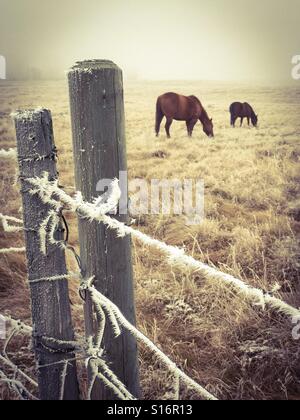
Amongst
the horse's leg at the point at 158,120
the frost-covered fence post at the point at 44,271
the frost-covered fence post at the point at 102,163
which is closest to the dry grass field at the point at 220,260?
the horse's leg at the point at 158,120

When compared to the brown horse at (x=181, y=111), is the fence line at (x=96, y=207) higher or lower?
lower

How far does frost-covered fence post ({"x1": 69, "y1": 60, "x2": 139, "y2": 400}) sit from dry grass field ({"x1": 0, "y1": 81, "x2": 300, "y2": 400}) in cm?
102

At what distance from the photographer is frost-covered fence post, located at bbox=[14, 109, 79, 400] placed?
1026mm

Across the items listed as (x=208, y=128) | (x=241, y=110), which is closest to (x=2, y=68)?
(x=208, y=128)

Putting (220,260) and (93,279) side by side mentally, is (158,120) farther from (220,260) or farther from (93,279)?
(93,279)

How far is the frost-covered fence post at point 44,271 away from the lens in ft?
3.37

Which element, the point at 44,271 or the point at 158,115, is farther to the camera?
the point at 158,115

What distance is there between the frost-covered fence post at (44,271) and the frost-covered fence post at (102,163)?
74mm

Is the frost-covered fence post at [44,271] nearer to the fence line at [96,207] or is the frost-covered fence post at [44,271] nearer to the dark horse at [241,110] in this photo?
the fence line at [96,207]

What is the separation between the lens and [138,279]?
10.1ft

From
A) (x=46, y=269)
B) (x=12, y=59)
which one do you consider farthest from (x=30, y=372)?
(x=12, y=59)

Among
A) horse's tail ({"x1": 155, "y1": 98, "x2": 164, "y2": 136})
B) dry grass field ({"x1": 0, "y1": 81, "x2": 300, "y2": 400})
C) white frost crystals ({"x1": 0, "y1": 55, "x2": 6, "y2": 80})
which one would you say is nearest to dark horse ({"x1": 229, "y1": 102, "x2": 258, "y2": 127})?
dry grass field ({"x1": 0, "y1": 81, "x2": 300, "y2": 400})

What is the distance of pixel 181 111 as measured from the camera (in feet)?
30.2

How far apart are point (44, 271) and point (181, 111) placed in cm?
854
